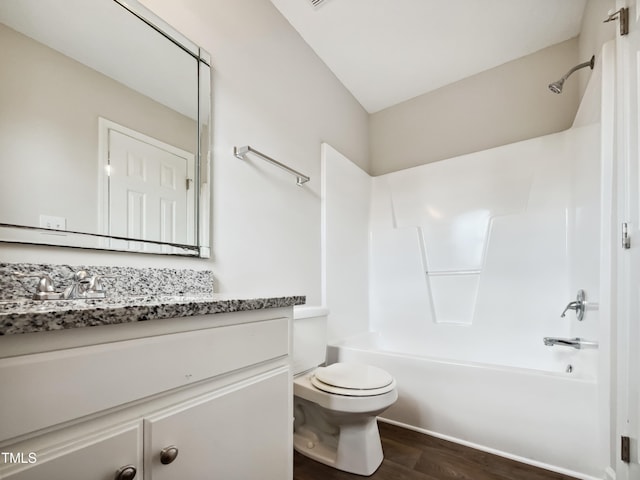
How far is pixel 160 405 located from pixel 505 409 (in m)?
1.62

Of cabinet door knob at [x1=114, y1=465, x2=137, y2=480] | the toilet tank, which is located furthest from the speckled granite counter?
the toilet tank

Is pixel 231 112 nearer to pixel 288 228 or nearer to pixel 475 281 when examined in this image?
pixel 288 228

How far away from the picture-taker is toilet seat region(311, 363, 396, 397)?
4.24 ft

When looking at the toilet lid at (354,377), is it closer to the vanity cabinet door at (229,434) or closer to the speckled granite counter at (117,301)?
the vanity cabinet door at (229,434)

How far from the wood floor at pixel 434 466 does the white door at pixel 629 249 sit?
394 mm

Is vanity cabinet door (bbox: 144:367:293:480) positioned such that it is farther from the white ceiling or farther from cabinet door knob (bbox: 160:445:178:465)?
the white ceiling

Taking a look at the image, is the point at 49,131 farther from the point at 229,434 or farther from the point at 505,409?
the point at 505,409

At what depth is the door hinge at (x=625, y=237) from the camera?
1084mm

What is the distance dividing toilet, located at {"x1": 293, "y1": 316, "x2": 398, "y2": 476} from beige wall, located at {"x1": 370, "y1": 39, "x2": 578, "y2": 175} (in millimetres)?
1859

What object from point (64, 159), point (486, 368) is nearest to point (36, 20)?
point (64, 159)

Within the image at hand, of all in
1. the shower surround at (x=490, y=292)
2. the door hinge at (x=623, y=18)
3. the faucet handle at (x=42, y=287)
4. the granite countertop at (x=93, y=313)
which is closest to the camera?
the granite countertop at (x=93, y=313)

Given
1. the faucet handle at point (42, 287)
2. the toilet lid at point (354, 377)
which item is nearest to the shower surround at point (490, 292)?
the toilet lid at point (354, 377)

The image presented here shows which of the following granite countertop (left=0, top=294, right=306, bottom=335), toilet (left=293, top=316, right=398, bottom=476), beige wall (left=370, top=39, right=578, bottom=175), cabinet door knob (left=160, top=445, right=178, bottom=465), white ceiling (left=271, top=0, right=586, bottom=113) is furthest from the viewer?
beige wall (left=370, top=39, right=578, bottom=175)

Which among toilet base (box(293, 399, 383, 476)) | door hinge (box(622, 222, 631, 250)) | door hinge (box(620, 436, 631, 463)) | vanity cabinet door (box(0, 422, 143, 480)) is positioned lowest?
toilet base (box(293, 399, 383, 476))
